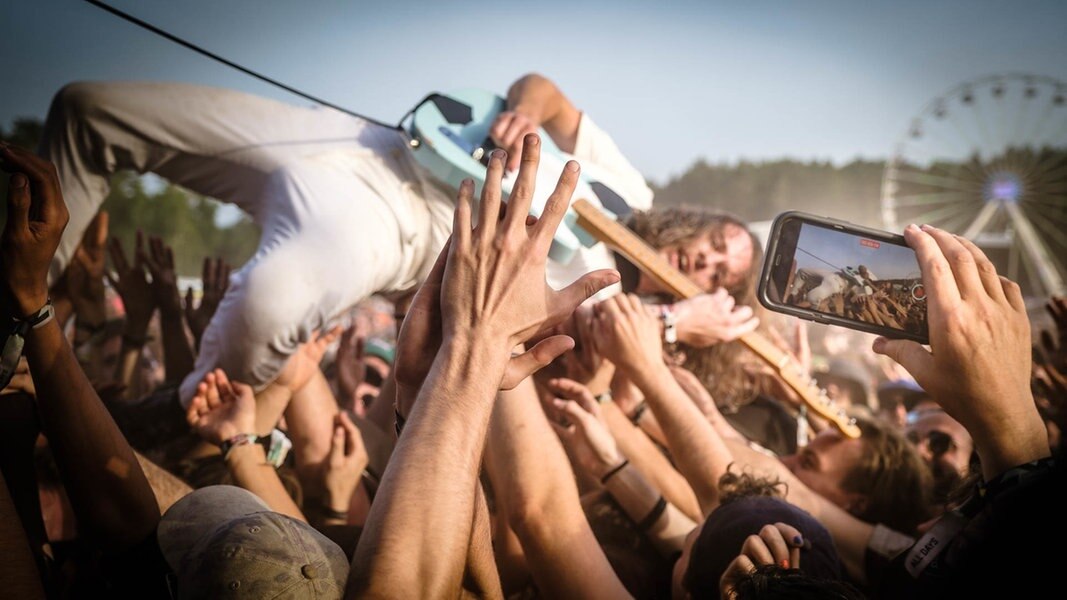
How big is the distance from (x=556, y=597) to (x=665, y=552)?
2.17 ft

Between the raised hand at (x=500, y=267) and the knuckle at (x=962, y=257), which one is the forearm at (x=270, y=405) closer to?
the raised hand at (x=500, y=267)

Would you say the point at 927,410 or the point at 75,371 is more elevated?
the point at 927,410

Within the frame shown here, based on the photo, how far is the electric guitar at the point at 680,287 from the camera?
262 cm

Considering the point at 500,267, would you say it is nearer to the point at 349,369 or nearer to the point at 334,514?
the point at 334,514

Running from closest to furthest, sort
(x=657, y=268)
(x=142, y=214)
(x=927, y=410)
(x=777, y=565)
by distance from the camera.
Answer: (x=777, y=565) → (x=657, y=268) → (x=927, y=410) → (x=142, y=214)

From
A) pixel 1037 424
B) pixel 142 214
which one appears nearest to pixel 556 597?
pixel 1037 424

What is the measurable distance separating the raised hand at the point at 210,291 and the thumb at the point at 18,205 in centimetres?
227

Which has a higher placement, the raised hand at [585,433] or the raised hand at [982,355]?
the raised hand at [982,355]

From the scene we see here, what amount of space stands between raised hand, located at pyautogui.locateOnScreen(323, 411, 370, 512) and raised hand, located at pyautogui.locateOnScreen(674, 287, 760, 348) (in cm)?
146

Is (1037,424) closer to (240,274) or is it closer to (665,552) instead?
(665,552)

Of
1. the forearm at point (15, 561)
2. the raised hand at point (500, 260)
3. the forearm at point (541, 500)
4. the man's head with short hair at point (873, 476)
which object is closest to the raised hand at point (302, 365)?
the forearm at point (541, 500)

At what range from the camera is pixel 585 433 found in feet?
6.88

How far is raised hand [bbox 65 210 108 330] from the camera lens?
3137 millimetres

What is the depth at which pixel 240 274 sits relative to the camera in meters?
2.21
